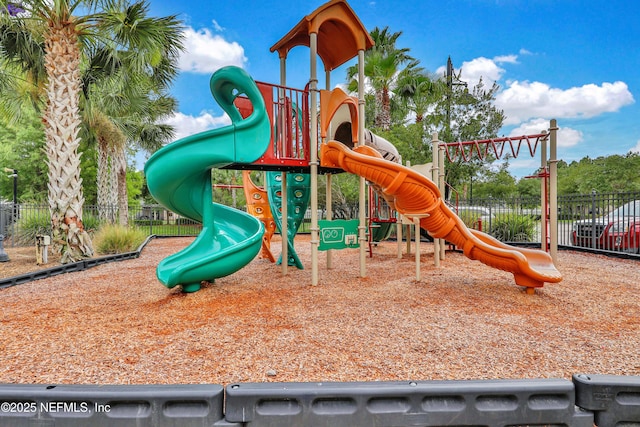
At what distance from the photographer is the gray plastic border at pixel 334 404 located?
5.75 feet

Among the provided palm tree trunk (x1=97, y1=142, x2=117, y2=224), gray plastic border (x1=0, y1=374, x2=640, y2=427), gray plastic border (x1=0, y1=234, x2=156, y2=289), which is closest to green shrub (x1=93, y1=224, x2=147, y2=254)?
gray plastic border (x1=0, y1=234, x2=156, y2=289)

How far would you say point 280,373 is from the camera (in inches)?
101

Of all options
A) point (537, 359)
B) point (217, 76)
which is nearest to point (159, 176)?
point (217, 76)

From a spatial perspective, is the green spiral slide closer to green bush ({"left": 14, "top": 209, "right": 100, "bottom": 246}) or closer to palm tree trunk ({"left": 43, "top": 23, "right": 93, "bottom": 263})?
palm tree trunk ({"left": 43, "top": 23, "right": 93, "bottom": 263})

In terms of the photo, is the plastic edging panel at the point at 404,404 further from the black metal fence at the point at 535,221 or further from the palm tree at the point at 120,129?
the palm tree at the point at 120,129

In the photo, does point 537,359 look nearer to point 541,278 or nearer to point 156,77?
point 541,278

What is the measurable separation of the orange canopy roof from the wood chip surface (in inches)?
168

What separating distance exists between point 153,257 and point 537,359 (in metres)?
9.46

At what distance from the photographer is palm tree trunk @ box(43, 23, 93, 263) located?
8.11 metres

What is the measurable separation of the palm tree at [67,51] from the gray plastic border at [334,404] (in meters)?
7.69

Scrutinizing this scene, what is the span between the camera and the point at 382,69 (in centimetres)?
1756

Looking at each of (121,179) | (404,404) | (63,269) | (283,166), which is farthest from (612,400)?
(121,179)

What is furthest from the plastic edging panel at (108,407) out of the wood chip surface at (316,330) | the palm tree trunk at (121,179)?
the palm tree trunk at (121,179)

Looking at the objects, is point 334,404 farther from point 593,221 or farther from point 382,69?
point 382,69
